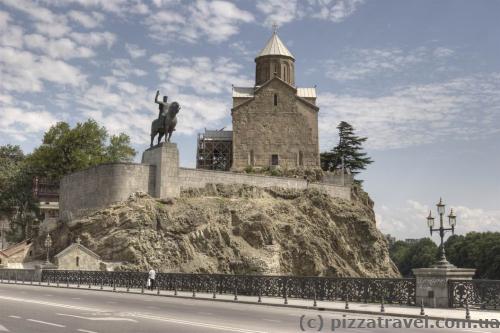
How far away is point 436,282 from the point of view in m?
20.5

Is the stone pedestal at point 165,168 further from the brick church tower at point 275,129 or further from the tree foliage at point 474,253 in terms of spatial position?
the tree foliage at point 474,253

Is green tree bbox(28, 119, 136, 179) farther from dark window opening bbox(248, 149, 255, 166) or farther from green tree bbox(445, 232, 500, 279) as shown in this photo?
green tree bbox(445, 232, 500, 279)

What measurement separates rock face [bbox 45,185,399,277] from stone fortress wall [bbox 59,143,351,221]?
811 mm

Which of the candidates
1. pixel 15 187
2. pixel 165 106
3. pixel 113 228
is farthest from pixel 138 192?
pixel 15 187

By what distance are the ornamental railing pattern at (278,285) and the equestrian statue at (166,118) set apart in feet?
45.1

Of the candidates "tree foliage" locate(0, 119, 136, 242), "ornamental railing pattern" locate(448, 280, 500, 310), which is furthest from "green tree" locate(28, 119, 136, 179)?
"ornamental railing pattern" locate(448, 280, 500, 310)

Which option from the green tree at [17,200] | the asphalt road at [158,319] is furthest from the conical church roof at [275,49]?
the asphalt road at [158,319]

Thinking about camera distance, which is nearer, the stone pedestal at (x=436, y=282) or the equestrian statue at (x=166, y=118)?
the stone pedestal at (x=436, y=282)

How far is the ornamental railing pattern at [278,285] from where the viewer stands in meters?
21.9

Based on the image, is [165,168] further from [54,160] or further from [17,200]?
[17,200]

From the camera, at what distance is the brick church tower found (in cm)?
6091

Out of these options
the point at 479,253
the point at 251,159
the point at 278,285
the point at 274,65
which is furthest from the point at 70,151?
the point at 479,253

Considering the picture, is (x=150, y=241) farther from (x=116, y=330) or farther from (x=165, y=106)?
(x=116, y=330)

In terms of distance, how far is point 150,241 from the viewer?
1674 inches
